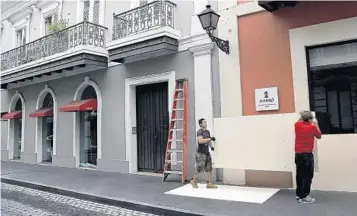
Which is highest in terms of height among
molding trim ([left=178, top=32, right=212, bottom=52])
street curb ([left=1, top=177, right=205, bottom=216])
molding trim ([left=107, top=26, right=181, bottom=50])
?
molding trim ([left=107, top=26, right=181, bottom=50])

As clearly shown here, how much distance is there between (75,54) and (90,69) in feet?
3.28

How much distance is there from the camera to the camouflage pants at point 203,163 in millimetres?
7859

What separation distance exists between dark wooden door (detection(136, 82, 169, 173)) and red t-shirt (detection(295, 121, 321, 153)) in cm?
478

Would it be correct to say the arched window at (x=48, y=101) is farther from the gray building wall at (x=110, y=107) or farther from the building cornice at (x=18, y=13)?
the building cornice at (x=18, y=13)

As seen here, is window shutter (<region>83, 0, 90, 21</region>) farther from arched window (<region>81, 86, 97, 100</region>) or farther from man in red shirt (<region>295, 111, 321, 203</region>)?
man in red shirt (<region>295, 111, 321, 203</region>)

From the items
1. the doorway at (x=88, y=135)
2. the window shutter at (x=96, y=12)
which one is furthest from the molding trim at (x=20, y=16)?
the doorway at (x=88, y=135)

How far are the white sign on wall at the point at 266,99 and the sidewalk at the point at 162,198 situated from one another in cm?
198

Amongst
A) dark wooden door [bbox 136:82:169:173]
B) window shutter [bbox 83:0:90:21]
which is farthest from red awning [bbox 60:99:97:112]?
window shutter [bbox 83:0:90:21]

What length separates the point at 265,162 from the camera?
716 cm

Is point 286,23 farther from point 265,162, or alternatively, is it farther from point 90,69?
point 90,69

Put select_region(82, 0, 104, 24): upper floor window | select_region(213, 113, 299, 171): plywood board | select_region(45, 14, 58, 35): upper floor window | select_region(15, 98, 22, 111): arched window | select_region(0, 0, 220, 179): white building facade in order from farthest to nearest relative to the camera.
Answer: select_region(15, 98, 22, 111): arched window
select_region(45, 14, 58, 35): upper floor window
select_region(82, 0, 104, 24): upper floor window
select_region(0, 0, 220, 179): white building facade
select_region(213, 113, 299, 171): plywood board

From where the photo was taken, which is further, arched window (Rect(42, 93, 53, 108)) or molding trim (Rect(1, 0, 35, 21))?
molding trim (Rect(1, 0, 35, 21))

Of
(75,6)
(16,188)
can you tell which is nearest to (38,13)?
(75,6)

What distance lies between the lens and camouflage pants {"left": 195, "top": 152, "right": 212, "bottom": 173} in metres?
7.86
